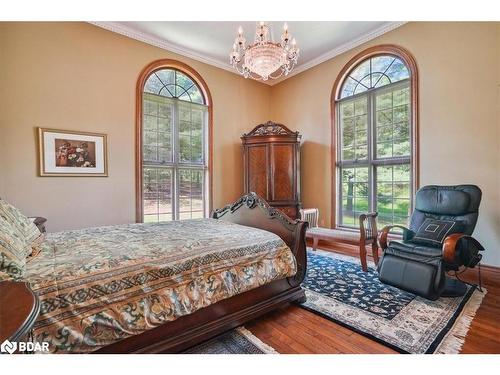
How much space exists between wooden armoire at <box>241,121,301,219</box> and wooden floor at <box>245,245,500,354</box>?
2.42 m

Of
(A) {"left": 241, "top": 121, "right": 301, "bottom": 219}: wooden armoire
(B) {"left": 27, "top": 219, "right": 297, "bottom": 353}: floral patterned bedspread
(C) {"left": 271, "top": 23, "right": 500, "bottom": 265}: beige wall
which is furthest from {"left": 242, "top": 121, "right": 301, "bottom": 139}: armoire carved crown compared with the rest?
(B) {"left": 27, "top": 219, "right": 297, "bottom": 353}: floral patterned bedspread

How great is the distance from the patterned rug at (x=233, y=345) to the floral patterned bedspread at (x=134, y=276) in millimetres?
324

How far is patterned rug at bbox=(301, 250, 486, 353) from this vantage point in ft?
5.66

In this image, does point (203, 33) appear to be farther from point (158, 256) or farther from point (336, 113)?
point (158, 256)

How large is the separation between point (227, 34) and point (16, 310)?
408cm

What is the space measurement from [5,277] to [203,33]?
3.84 metres

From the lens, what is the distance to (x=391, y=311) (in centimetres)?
212

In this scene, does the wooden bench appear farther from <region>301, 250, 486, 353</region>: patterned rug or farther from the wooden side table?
the wooden side table

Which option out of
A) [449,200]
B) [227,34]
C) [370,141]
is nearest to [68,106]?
[227,34]

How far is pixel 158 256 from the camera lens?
A: 61.6 inches

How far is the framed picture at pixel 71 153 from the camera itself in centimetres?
314

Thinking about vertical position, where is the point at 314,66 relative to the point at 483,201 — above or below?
above

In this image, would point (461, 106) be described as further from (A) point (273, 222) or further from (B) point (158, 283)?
(B) point (158, 283)
